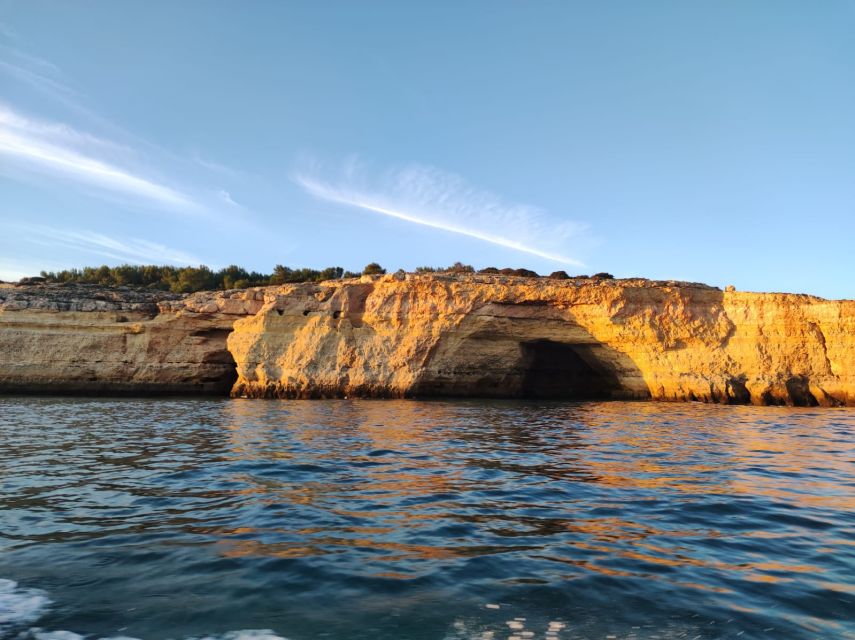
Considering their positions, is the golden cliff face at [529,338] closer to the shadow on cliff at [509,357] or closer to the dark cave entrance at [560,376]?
the shadow on cliff at [509,357]

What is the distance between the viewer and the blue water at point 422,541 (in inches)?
138

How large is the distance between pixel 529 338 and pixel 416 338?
546 centimetres

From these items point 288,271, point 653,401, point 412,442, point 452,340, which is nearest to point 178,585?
point 412,442

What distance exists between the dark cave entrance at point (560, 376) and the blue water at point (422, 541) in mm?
20413

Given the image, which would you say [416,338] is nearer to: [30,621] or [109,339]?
[109,339]

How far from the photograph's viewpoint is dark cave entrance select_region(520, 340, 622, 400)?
3089 centimetres

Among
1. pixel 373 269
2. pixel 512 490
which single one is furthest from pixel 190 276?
pixel 512 490

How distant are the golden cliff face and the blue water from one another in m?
15.3

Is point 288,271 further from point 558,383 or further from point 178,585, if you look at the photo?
point 178,585

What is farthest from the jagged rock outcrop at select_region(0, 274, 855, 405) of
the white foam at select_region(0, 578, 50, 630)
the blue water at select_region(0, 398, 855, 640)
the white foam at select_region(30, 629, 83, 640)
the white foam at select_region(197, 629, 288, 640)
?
the white foam at select_region(30, 629, 83, 640)

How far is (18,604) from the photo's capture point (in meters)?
3.64

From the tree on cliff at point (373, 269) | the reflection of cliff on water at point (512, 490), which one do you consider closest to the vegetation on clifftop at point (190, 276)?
the tree on cliff at point (373, 269)

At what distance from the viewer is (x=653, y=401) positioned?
2578 cm

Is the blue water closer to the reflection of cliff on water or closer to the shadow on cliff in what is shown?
the reflection of cliff on water
